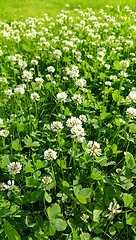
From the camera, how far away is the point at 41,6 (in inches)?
263

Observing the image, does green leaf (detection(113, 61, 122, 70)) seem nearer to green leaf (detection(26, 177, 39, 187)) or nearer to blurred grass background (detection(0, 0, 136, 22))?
green leaf (detection(26, 177, 39, 187))

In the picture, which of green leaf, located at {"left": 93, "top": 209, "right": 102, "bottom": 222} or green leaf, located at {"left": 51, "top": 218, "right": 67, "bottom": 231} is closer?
green leaf, located at {"left": 51, "top": 218, "right": 67, "bottom": 231}

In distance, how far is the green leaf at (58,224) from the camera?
1403 mm

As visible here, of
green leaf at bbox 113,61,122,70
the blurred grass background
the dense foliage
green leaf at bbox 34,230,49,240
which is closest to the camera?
green leaf at bbox 34,230,49,240

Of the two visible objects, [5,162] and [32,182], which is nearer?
[32,182]

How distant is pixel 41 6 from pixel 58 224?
6510 millimetres

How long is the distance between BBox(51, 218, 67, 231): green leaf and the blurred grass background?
18.0 ft

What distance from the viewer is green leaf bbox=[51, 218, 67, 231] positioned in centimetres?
140

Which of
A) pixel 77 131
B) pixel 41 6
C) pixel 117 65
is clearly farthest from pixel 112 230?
pixel 41 6

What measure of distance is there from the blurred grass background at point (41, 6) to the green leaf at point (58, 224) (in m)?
5.49

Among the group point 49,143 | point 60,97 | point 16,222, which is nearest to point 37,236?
point 16,222

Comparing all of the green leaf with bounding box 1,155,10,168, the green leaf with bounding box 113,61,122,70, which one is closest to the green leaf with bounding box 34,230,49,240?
the green leaf with bounding box 1,155,10,168

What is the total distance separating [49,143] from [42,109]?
23.0 inches

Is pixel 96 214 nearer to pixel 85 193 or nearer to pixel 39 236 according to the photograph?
pixel 85 193
